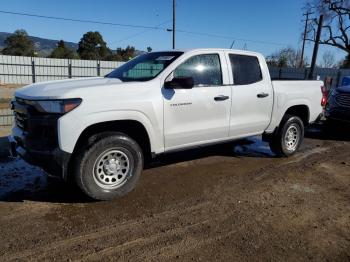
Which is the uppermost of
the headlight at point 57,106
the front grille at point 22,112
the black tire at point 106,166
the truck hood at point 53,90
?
the truck hood at point 53,90

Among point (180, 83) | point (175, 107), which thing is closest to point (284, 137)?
point (175, 107)

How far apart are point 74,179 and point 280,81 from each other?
4076 mm

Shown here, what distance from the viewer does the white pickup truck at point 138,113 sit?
4.10 metres

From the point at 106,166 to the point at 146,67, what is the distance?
6.04 feet

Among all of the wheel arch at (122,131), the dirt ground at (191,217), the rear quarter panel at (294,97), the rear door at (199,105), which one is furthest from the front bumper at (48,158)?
the rear quarter panel at (294,97)

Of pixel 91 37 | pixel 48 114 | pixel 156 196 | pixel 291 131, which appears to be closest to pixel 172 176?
pixel 156 196

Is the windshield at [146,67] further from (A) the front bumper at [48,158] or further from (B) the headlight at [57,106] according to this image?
(A) the front bumper at [48,158]

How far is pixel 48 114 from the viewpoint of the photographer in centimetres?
407

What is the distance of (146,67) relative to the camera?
563 cm

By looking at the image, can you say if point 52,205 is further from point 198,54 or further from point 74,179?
point 198,54

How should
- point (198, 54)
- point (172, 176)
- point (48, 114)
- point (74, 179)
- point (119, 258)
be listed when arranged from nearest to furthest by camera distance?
point (119, 258), point (48, 114), point (74, 179), point (198, 54), point (172, 176)

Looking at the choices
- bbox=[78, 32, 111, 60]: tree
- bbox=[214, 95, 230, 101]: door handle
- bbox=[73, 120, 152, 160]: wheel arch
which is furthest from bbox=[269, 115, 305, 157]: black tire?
bbox=[78, 32, 111, 60]: tree

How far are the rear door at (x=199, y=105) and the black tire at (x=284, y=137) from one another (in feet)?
5.03

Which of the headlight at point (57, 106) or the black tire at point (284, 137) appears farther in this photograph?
the black tire at point (284, 137)
